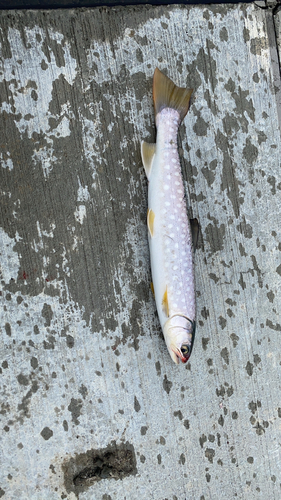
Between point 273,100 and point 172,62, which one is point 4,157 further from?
point 273,100

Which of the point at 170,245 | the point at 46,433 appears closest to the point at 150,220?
the point at 170,245

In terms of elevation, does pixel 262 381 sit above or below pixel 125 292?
below

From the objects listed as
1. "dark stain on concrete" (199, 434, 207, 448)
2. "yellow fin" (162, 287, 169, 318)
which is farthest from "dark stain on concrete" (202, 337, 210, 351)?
"dark stain on concrete" (199, 434, 207, 448)

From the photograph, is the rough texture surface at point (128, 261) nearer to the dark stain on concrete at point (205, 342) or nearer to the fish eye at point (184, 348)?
the dark stain on concrete at point (205, 342)

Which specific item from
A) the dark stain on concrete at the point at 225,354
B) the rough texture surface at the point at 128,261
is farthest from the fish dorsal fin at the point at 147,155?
the dark stain on concrete at the point at 225,354

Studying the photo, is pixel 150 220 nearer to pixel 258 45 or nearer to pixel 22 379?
pixel 22 379

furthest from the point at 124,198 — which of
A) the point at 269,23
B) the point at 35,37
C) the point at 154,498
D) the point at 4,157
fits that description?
the point at 154,498

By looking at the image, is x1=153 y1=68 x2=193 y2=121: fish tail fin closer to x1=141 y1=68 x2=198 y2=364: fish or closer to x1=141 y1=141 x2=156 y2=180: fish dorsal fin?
x1=141 y1=68 x2=198 y2=364: fish
